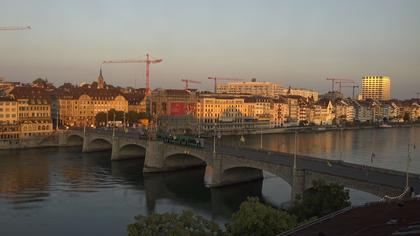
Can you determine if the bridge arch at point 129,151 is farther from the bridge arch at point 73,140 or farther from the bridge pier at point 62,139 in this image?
the bridge pier at point 62,139

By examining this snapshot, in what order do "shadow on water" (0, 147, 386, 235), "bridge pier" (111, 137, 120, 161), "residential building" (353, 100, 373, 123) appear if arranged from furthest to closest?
1. "residential building" (353, 100, 373, 123)
2. "bridge pier" (111, 137, 120, 161)
3. "shadow on water" (0, 147, 386, 235)

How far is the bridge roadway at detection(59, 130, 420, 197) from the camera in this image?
28.5m

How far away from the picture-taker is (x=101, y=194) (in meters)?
38.8

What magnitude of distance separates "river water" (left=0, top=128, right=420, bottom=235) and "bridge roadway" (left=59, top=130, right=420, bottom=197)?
119 cm

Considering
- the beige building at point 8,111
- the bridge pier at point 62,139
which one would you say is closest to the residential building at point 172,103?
the beige building at point 8,111

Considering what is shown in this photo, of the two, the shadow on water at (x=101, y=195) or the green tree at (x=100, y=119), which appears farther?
the green tree at (x=100, y=119)

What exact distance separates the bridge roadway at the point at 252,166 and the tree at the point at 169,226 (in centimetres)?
1294

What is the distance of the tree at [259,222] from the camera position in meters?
17.8

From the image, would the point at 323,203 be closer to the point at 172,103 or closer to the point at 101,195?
the point at 101,195

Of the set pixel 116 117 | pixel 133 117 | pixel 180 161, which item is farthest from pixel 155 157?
pixel 133 117

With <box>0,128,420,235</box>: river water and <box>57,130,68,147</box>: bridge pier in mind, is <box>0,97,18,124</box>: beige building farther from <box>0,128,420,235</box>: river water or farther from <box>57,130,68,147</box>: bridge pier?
<box>0,128,420,235</box>: river water

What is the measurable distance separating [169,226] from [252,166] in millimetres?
20273

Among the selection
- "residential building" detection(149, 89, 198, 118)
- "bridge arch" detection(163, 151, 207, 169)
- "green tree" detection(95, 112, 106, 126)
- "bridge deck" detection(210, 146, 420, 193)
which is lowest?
"bridge arch" detection(163, 151, 207, 169)

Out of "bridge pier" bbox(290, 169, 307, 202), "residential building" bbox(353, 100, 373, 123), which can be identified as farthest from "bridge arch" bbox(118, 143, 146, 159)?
"residential building" bbox(353, 100, 373, 123)
